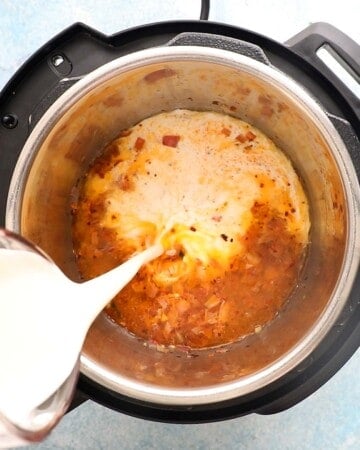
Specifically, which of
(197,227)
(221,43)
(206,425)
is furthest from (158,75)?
(206,425)

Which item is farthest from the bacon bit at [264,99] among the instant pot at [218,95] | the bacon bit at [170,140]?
the bacon bit at [170,140]

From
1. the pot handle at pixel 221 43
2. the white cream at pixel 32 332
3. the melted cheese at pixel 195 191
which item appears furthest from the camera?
the melted cheese at pixel 195 191

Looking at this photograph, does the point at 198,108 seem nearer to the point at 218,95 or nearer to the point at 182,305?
the point at 218,95

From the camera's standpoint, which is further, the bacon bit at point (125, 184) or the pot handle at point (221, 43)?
the bacon bit at point (125, 184)

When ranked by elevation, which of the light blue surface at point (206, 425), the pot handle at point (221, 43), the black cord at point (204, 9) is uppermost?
the pot handle at point (221, 43)

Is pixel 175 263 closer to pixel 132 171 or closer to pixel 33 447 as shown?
pixel 132 171

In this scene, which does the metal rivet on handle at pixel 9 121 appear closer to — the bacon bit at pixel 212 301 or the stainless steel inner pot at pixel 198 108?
the stainless steel inner pot at pixel 198 108
